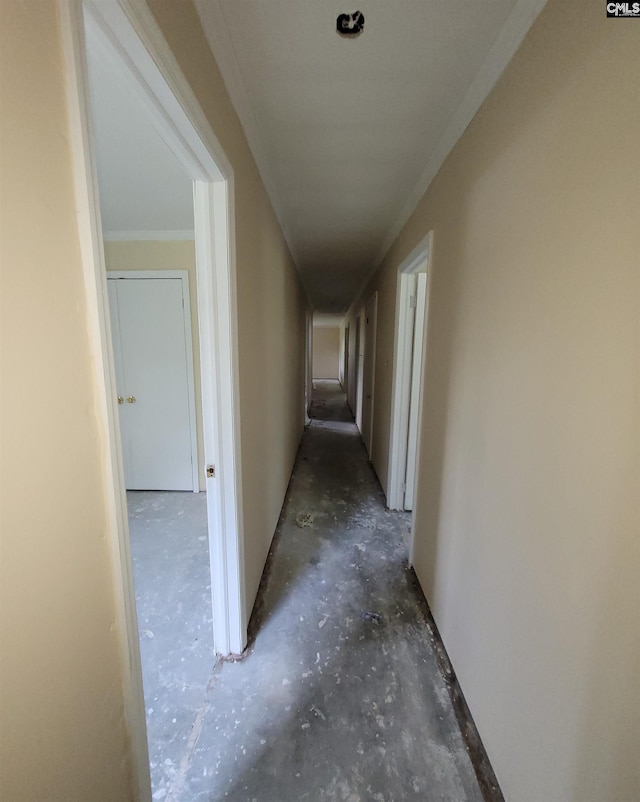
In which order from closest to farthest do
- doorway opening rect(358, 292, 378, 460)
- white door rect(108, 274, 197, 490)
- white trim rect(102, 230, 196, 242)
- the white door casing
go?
the white door casing, white trim rect(102, 230, 196, 242), white door rect(108, 274, 197, 490), doorway opening rect(358, 292, 378, 460)

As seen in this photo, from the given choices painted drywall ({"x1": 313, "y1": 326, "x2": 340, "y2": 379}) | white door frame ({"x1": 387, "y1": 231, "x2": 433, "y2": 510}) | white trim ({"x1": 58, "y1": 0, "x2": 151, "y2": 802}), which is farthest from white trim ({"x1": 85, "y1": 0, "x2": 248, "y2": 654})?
painted drywall ({"x1": 313, "y1": 326, "x2": 340, "y2": 379})

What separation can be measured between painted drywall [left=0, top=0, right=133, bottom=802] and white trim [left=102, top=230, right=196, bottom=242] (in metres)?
2.75

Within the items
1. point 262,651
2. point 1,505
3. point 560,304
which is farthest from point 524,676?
point 1,505

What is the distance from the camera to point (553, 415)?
33.3 inches

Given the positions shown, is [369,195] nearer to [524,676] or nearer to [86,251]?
[86,251]

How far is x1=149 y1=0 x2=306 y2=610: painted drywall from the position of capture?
89 cm

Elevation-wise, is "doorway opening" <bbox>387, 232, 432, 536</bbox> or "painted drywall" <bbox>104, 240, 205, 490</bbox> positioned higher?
"painted drywall" <bbox>104, 240, 205, 490</bbox>

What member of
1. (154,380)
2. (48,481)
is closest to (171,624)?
(48,481)

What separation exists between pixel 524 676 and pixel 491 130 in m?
1.73

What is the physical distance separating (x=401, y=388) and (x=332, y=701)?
202 cm

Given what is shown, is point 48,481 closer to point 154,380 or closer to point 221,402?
point 221,402

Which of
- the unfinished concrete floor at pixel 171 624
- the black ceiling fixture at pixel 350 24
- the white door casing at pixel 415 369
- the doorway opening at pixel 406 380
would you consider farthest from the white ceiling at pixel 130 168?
the unfinished concrete floor at pixel 171 624

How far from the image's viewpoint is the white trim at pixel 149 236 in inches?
114

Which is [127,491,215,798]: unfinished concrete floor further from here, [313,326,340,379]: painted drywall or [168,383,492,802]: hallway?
[313,326,340,379]: painted drywall
